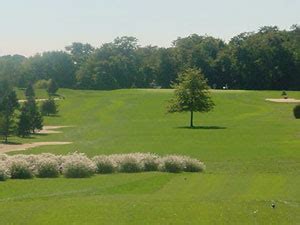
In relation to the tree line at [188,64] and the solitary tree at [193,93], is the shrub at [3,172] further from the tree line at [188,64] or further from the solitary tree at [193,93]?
the tree line at [188,64]

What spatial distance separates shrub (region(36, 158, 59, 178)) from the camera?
26609 millimetres

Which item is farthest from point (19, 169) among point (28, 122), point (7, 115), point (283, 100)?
point (283, 100)

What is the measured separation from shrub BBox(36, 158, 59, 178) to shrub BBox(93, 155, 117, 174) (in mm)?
2111

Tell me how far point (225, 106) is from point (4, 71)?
33.7 meters

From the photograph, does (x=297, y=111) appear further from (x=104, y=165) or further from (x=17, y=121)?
(x=104, y=165)

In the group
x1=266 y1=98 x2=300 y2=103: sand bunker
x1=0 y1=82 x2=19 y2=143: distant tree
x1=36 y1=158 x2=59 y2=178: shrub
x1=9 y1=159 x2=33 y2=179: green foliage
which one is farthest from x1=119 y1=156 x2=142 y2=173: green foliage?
x1=266 y1=98 x2=300 y2=103: sand bunker

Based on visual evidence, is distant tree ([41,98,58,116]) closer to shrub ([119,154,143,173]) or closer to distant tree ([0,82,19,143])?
distant tree ([0,82,19,143])

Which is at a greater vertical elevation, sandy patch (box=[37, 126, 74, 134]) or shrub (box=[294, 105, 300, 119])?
shrub (box=[294, 105, 300, 119])

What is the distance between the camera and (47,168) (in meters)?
26.7

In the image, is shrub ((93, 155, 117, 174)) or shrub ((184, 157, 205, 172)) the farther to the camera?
shrub ((184, 157, 205, 172))

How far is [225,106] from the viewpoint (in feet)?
275

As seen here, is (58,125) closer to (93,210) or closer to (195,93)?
(195,93)

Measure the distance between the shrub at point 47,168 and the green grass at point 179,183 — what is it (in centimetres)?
155

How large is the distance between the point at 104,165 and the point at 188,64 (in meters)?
106
